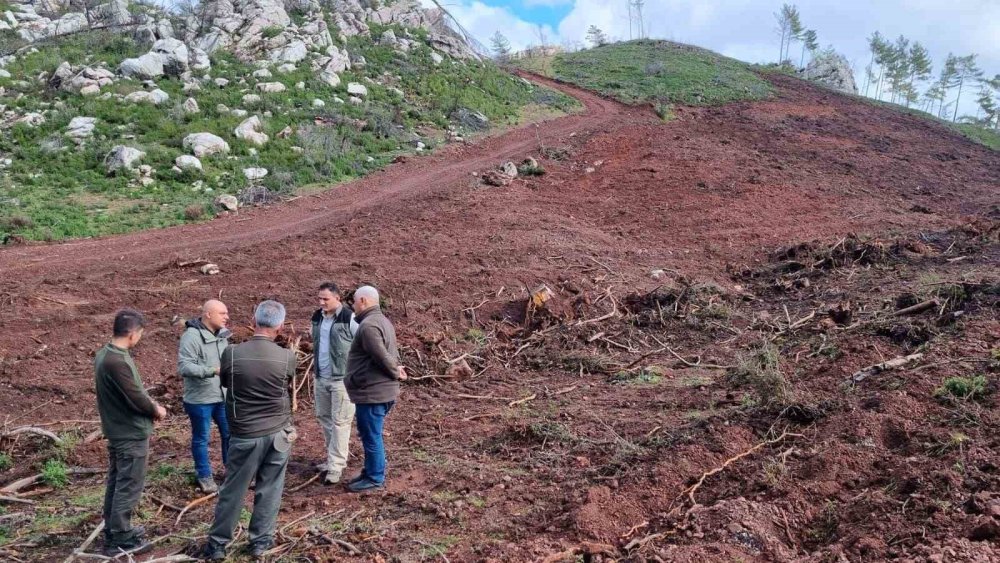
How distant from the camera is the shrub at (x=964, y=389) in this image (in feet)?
15.8

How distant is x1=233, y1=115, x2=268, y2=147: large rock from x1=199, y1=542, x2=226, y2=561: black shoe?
1415 centimetres

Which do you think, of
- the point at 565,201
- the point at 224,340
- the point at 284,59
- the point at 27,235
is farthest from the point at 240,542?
the point at 284,59

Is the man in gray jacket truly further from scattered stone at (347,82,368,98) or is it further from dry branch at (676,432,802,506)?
scattered stone at (347,82,368,98)

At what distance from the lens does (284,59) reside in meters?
21.7

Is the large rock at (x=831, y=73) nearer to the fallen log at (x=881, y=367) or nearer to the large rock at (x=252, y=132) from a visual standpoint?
the large rock at (x=252, y=132)

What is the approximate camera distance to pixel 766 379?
5297 millimetres

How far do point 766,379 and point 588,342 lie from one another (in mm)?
2954

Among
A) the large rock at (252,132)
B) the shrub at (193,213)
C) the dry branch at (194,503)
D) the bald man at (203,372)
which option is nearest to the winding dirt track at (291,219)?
the shrub at (193,213)

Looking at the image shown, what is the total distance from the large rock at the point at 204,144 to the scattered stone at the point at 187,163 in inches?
19.8

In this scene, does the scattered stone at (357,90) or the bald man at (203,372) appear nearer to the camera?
the bald man at (203,372)

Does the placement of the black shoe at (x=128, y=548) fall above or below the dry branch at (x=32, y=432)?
below

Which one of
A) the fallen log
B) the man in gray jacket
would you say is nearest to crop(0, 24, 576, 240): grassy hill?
the man in gray jacket

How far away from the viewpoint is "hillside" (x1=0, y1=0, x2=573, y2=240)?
13.8 metres

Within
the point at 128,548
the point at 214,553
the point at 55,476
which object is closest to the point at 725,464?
the point at 214,553
